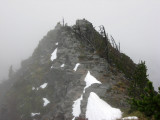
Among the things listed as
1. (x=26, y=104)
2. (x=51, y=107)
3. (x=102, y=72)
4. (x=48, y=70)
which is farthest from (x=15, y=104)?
(x=102, y=72)

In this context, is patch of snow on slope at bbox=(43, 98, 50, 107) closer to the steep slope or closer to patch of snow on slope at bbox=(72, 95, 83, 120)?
the steep slope

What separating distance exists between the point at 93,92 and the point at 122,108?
541cm

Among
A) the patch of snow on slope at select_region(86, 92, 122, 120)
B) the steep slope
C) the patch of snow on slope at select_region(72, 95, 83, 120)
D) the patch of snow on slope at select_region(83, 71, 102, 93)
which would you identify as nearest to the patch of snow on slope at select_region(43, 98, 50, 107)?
the steep slope

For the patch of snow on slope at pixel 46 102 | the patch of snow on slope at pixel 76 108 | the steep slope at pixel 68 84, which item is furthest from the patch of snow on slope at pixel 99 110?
the patch of snow on slope at pixel 46 102

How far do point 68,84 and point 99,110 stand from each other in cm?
1338

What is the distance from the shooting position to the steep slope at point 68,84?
2806 cm

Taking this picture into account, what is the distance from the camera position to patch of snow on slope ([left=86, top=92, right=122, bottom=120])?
22.7 m

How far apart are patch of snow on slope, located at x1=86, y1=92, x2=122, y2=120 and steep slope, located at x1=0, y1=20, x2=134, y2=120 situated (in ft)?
0.44

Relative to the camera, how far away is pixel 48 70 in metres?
50.0

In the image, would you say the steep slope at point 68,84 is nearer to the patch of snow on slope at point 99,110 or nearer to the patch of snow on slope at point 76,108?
the patch of snow on slope at point 76,108

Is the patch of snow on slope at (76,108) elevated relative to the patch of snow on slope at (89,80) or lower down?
lower down

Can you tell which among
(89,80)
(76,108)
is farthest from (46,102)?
(76,108)

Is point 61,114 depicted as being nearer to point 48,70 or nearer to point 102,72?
point 102,72

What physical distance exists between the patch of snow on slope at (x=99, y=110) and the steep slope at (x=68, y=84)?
0.44 feet
